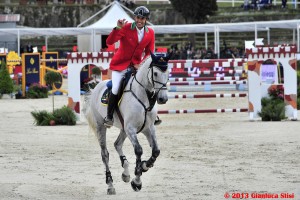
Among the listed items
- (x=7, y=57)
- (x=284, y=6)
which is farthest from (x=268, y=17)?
(x=7, y=57)

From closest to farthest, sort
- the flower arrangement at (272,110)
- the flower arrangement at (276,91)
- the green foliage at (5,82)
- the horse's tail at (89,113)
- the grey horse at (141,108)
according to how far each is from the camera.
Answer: the grey horse at (141,108) → the horse's tail at (89,113) → the flower arrangement at (272,110) → the flower arrangement at (276,91) → the green foliage at (5,82)

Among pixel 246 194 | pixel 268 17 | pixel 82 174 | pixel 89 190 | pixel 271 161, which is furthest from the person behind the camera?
pixel 268 17

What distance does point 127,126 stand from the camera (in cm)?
1136

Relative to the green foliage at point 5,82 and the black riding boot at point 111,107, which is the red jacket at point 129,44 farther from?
the green foliage at point 5,82

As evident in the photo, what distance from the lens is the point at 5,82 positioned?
32562 millimetres

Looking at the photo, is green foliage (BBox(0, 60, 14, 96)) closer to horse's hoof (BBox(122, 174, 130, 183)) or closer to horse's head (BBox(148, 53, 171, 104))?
horse's hoof (BBox(122, 174, 130, 183))

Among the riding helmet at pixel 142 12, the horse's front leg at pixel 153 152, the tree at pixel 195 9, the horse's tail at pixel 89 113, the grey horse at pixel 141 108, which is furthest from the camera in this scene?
the tree at pixel 195 9

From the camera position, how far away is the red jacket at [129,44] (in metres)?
11.9

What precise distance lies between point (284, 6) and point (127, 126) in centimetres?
4660

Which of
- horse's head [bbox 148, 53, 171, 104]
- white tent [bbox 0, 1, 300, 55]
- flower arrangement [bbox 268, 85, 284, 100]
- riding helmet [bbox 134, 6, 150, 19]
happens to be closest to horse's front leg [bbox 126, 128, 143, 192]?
horse's head [bbox 148, 53, 171, 104]

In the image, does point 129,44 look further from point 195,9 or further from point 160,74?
point 195,9

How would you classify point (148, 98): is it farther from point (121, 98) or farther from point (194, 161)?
point (194, 161)

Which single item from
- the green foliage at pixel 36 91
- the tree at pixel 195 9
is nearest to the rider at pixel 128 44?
the green foliage at pixel 36 91

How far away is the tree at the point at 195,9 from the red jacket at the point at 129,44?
4430cm
